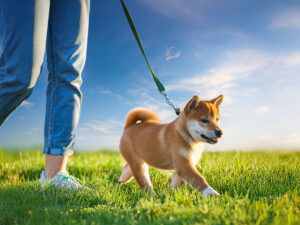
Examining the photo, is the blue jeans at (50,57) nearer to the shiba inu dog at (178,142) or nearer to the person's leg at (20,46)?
the person's leg at (20,46)

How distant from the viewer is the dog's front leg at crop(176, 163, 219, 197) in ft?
7.78

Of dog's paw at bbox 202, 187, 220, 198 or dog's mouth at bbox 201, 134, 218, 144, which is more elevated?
dog's mouth at bbox 201, 134, 218, 144

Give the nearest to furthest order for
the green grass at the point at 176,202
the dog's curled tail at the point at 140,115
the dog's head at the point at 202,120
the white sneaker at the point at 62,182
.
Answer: the green grass at the point at 176,202 < the dog's head at the point at 202,120 < the white sneaker at the point at 62,182 < the dog's curled tail at the point at 140,115

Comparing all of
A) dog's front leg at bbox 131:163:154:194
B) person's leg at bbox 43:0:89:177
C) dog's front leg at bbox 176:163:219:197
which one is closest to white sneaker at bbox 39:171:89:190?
person's leg at bbox 43:0:89:177

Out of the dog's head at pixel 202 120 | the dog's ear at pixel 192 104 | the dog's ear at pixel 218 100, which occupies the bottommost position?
the dog's head at pixel 202 120

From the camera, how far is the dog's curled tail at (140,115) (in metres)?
3.44

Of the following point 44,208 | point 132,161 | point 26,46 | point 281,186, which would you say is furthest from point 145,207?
point 26,46

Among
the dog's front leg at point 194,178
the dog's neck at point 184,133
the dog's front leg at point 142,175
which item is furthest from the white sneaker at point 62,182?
the dog's neck at point 184,133

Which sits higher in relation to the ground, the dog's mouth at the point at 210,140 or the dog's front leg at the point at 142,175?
the dog's mouth at the point at 210,140

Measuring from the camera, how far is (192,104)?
111 inches

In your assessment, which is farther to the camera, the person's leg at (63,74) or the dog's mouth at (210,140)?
the person's leg at (63,74)

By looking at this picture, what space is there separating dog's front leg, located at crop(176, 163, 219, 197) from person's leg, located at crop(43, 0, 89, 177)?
3.92 feet

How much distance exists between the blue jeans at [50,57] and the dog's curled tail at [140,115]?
0.66 m

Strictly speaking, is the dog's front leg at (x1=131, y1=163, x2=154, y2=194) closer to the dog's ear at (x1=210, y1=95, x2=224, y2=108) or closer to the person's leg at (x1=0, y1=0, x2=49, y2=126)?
the dog's ear at (x1=210, y1=95, x2=224, y2=108)
